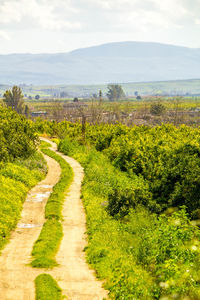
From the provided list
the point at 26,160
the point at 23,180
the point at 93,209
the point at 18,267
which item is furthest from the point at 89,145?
the point at 18,267

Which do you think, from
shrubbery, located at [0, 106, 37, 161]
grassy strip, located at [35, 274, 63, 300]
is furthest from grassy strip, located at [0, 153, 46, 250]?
grassy strip, located at [35, 274, 63, 300]

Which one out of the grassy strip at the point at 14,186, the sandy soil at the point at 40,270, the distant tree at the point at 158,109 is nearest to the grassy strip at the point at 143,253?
the sandy soil at the point at 40,270

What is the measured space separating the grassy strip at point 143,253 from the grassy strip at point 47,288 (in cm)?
154

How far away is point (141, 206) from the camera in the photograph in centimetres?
2089

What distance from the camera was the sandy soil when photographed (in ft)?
37.7

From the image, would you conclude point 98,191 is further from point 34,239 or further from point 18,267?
point 18,267

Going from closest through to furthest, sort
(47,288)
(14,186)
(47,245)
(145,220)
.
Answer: (47,288) < (47,245) < (145,220) < (14,186)

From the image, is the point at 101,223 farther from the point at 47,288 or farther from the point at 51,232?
the point at 47,288

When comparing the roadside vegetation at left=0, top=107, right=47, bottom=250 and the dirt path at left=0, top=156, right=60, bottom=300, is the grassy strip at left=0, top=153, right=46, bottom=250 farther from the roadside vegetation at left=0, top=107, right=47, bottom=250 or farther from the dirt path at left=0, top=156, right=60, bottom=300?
the dirt path at left=0, top=156, right=60, bottom=300

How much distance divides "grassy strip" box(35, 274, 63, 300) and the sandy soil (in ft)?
0.61

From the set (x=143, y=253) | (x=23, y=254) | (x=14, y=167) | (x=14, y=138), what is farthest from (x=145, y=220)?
(x=14, y=138)

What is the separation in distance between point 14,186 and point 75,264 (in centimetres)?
1151

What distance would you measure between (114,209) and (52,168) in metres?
15.2

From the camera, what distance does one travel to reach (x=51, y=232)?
57.3ft
